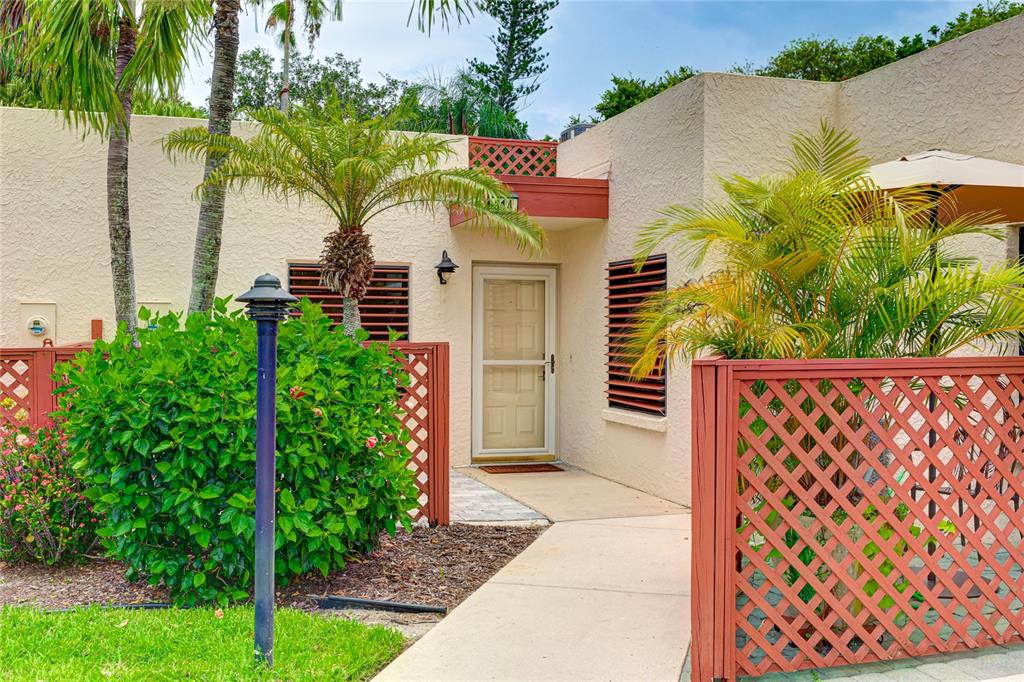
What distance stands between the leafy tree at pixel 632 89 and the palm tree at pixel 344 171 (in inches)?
803

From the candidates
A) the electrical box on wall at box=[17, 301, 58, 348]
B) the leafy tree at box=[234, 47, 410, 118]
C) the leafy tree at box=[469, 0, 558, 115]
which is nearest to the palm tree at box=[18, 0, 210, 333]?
the electrical box on wall at box=[17, 301, 58, 348]

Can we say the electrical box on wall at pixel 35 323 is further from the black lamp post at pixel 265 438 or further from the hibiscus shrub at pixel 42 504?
the black lamp post at pixel 265 438

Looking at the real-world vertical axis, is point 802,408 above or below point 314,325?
below

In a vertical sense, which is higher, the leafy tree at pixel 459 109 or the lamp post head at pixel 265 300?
the leafy tree at pixel 459 109

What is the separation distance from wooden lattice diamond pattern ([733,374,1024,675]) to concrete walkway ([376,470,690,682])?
1.62ft

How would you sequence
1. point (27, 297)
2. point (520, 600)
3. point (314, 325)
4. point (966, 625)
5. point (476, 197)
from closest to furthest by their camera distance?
point (966, 625) → point (520, 600) → point (314, 325) → point (476, 197) → point (27, 297)

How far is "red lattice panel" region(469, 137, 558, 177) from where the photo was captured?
34.0 feet

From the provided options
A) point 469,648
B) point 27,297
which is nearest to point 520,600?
point 469,648

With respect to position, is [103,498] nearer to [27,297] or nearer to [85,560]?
[85,560]

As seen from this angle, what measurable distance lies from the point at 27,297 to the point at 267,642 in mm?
6636

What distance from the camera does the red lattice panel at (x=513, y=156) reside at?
10.4 metres

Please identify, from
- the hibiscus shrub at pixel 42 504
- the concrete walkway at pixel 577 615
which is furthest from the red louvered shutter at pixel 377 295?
the hibiscus shrub at pixel 42 504

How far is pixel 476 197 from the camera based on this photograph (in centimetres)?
743

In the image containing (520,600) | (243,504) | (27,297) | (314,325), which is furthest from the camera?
(27,297)
